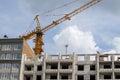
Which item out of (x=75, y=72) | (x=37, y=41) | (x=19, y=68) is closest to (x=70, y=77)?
(x=75, y=72)

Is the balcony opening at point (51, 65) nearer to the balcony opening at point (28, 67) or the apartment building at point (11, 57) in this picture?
the balcony opening at point (28, 67)

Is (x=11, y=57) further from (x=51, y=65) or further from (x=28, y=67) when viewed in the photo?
(x=51, y=65)

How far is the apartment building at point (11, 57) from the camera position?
→ 415 feet

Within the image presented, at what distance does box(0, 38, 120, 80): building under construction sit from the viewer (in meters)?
125

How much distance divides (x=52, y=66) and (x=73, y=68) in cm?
860

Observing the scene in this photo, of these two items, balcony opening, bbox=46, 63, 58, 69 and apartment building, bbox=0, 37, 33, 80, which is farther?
balcony opening, bbox=46, 63, 58, 69

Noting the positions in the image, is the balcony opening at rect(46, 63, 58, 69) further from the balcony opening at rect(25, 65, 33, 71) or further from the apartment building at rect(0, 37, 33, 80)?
the apartment building at rect(0, 37, 33, 80)

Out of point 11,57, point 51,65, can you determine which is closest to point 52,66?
point 51,65

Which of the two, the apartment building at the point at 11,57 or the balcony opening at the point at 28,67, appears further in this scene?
the balcony opening at the point at 28,67

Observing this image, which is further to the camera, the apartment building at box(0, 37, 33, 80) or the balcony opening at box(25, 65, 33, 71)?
the balcony opening at box(25, 65, 33, 71)

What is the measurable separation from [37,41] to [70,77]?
3993cm

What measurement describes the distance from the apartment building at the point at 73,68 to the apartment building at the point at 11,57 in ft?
11.4

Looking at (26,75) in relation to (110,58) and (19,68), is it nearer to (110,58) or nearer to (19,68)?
(19,68)

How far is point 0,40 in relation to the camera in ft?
433
